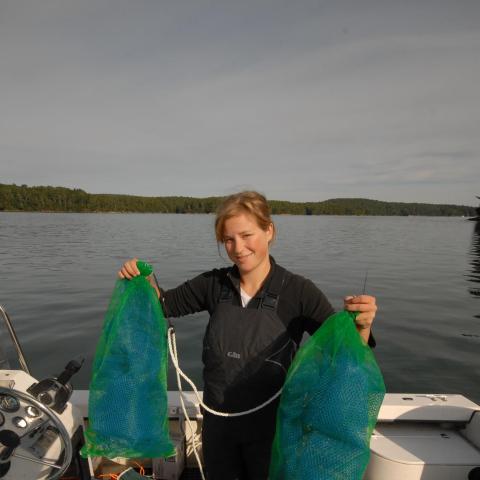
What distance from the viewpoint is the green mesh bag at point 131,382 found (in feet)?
7.84

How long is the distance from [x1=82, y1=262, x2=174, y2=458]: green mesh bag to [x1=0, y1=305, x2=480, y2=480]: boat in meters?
0.24

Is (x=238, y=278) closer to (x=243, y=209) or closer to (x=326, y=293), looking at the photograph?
(x=243, y=209)

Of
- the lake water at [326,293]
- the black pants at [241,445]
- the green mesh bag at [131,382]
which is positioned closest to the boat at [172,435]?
the green mesh bag at [131,382]

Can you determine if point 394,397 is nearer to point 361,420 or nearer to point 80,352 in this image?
point 361,420

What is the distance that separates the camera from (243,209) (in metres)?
2.39

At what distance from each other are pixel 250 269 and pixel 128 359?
916mm

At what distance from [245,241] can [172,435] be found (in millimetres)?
1997

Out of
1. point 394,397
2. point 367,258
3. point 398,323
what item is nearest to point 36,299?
point 398,323

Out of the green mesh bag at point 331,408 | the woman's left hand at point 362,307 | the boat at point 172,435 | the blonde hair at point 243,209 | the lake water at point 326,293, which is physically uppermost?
the blonde hair at point 243,209

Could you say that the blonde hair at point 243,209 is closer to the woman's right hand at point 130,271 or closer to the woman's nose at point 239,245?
the woman's nose at point 239,245

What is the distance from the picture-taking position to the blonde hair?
2396mm

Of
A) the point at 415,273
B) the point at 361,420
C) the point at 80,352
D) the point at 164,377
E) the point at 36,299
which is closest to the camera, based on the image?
the point at 361,420

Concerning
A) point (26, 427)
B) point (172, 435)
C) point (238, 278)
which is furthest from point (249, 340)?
point (172, 435)

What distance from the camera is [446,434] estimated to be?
126 inches
